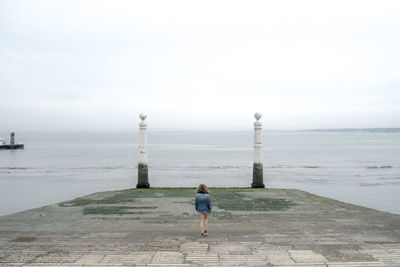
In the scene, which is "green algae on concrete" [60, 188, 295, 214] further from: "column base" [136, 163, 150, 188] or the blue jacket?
the blue jacket

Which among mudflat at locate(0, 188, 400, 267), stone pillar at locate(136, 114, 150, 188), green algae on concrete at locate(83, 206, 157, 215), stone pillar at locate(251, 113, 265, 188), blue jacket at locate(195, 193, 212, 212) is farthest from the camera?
stone pillar at locate(251, 113, 265, 188)

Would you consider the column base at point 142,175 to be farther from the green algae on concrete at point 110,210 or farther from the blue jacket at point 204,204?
the blue jacket at point 204,204

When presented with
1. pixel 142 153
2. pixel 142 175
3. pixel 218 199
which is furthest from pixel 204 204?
pixel 142 175

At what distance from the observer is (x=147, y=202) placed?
11.3 metres

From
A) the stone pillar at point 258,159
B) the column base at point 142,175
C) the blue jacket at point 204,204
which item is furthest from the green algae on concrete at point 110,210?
the stone pillar at point 258,159

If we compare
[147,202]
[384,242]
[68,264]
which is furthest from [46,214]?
[384,242]

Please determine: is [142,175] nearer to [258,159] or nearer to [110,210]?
[110,210]

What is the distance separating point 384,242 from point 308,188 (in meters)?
19.6

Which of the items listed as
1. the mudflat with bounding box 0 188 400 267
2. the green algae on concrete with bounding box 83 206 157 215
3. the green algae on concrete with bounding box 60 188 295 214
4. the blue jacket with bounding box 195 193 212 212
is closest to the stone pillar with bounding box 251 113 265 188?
the green algae on concrete with bounding box 60 188 295 214

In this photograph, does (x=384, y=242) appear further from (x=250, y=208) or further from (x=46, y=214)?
(x=46, y=214)

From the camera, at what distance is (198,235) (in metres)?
7.38

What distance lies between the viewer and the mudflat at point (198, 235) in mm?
5828

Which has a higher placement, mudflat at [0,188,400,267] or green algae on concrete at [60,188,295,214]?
mudflat at [0,188,400,267]

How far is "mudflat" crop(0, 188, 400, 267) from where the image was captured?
5828mm
